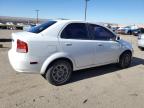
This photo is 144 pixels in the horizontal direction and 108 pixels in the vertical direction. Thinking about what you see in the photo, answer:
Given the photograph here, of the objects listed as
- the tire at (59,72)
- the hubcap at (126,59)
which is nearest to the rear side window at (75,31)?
the tire at (59,72)

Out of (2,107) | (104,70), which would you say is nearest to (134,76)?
(104,70)

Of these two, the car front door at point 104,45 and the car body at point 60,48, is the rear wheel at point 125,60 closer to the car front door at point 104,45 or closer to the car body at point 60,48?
the car front door at point 104,45

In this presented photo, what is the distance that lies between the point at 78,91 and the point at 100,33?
214 centimetres

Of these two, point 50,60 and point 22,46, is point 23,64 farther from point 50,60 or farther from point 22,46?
point 50,60

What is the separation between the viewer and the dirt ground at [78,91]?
12.9 feet

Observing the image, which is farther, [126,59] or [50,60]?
[126,59]

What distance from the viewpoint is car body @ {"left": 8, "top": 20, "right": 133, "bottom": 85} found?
436 cm

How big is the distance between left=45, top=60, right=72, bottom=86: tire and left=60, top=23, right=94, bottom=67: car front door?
315 mm

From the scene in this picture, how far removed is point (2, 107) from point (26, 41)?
1.52 m

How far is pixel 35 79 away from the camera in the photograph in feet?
17.5

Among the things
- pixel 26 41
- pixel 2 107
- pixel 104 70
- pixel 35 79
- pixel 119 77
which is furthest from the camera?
pixel 104 70

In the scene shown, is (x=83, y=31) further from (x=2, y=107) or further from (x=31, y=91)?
(x=2, y=107)

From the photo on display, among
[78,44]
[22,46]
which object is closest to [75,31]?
[78,44]

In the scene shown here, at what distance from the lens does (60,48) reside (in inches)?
185
